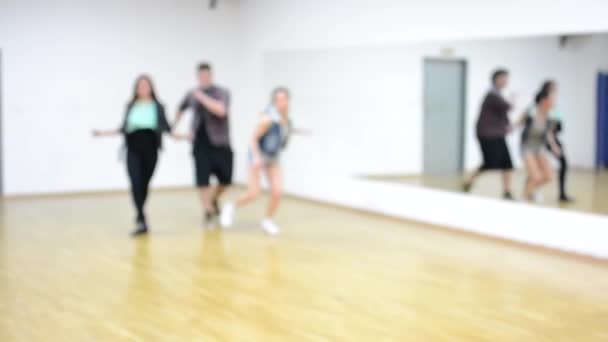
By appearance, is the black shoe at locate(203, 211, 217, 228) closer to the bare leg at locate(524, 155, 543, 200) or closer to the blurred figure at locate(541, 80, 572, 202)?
the bare leg at locate(524, 155, 543, 200)

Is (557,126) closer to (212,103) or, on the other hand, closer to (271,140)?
(271,140)

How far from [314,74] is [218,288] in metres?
5.18

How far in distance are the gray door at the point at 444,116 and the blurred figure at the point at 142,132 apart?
3.24 m

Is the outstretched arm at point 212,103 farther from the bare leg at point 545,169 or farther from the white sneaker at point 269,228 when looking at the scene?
the bare leg at point 545,169

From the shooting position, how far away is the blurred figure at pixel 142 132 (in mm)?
7309

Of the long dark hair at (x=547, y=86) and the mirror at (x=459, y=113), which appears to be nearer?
the mirror at (x=459, y=113)

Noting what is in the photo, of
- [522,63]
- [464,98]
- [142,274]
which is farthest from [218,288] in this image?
[464,98]

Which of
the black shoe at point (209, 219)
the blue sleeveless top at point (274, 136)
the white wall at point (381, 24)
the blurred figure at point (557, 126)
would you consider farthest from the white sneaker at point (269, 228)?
the blurred figure at point (557, 126)

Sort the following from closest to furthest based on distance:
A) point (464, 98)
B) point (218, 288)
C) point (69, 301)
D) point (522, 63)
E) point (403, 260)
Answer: point (69, 301)
point (218, 288)
point (403, 260)
point (522, 63)
point (464, 98)

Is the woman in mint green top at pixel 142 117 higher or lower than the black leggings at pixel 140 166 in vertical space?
higher

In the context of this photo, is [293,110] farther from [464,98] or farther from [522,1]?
[522,1]

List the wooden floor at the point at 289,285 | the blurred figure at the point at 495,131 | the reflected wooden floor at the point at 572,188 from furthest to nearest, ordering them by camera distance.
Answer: the blurred figure at the point at 495,131, the reflected wooden floor at the point at 572,188, the wooden floor at the point at 289,285

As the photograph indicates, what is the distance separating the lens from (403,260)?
6363 millimetres

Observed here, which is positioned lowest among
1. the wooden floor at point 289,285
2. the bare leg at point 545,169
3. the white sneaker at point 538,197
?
the wooden floor at point 289,285
